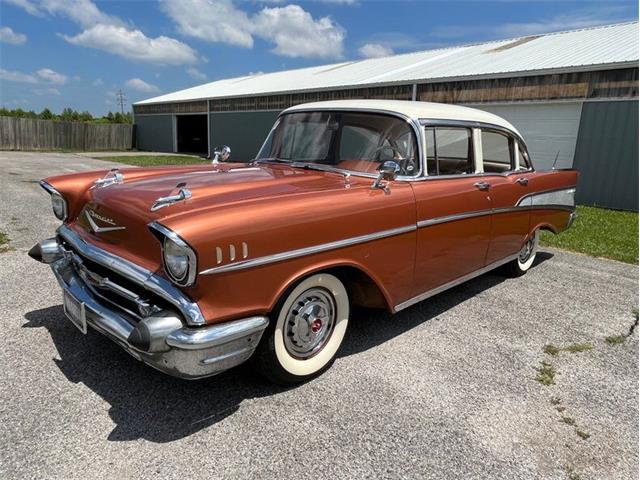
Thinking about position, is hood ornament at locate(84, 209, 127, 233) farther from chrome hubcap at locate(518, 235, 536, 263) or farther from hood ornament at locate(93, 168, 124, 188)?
chrome hubcap at locate(518, 235, 536, 263)

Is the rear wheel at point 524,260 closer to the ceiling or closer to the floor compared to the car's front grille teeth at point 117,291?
closer to the floor

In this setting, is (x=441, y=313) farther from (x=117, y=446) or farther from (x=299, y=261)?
(x=117, y=446)

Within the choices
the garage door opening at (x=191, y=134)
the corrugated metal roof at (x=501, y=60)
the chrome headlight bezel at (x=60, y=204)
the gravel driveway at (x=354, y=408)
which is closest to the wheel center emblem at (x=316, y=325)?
the gravel driveway at (x=354, y=408)

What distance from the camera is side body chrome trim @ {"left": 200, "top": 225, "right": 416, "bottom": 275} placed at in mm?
2278

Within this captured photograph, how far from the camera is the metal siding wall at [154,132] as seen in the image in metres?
28.6

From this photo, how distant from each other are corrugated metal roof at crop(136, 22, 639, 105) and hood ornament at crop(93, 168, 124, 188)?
10159 millimetres

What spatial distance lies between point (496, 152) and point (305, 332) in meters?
2.90

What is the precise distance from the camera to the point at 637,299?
469 cm

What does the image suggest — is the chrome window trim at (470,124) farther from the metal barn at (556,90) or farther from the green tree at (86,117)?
the green tree at (86,117)

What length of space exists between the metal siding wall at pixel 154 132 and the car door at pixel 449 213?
26873 mm

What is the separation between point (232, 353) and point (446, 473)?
117cm

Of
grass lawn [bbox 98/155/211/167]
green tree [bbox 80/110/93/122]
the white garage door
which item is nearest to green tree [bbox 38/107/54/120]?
green tree [bbox 80/110/93/122]

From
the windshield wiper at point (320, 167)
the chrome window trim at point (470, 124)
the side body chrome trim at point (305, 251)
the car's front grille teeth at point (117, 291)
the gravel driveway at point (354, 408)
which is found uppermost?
the chrome window trim at point (470, 124)

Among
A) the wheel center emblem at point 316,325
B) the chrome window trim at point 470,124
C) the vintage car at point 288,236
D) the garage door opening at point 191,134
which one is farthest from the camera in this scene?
the garage door opening at point 191,134
